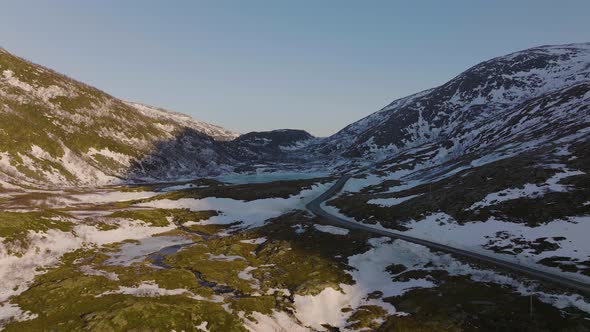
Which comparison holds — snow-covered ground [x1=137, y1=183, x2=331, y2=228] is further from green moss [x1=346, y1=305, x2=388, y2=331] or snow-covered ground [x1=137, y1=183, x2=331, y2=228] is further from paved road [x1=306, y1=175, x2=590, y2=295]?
green moss [x1=346, y1=305, x2=388, y2=331]

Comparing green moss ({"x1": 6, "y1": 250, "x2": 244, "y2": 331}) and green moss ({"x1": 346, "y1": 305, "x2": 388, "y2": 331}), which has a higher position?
green moss ({"x1": 6, "y1": 250, "x2": 244, "y2": 331})

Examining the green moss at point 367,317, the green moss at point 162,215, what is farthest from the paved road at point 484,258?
the green moss at point 162,215

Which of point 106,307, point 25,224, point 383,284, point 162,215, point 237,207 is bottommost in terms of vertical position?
point 383,284

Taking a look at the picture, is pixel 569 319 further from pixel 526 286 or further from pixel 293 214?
pixel 293 214

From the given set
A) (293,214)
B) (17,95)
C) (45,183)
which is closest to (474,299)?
(293,214)

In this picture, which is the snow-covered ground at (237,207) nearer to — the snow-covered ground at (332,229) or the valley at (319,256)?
the valley at (319,256)

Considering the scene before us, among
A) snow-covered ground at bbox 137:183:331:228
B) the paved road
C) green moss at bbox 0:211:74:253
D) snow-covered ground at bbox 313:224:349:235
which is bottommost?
the paved road

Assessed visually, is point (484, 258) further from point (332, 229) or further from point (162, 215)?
point (162, 215)

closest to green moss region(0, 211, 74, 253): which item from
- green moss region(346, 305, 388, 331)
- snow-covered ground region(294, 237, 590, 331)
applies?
snow-covered ground region(294, 237, 590, 331)

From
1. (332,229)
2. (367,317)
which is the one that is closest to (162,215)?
(332,229)

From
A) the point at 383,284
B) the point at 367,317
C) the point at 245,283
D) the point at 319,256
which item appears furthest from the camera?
the point at 319,256

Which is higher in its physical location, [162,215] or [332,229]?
[162,215]
